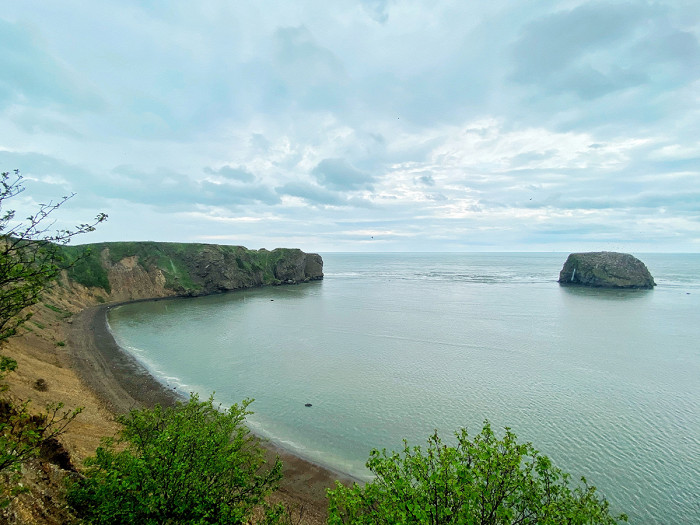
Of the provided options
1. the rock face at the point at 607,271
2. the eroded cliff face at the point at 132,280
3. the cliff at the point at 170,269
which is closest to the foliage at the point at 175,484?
the cliff at the point at 170,269

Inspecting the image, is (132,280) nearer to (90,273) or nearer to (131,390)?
(90,273)

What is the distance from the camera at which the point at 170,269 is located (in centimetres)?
10719

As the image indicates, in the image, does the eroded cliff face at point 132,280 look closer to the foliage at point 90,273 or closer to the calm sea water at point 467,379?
the foliage at point 90,273

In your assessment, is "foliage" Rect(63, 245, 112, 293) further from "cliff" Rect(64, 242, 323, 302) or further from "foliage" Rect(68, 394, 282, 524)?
"foliage" Rect(68, 394, 282, 524)

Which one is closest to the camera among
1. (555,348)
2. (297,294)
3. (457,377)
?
(457,377)

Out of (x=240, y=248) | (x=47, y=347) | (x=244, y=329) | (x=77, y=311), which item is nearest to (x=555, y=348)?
(x=244, y=329)

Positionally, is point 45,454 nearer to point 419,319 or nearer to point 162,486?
point 162,486

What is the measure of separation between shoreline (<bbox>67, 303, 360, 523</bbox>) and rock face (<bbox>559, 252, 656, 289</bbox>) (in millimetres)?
138870

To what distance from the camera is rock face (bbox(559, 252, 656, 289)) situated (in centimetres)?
A: 12019

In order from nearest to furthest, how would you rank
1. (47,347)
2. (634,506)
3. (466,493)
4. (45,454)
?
(466,493) < (45,454) < (634,506) < (47,347)

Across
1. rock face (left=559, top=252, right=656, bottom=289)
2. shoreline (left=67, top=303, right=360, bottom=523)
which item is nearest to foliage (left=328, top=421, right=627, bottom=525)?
shoreline (left=67, top=303, right=360, bottom=523)

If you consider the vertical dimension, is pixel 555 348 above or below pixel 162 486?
below

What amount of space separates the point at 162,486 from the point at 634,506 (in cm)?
2375

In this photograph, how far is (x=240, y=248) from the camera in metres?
128
